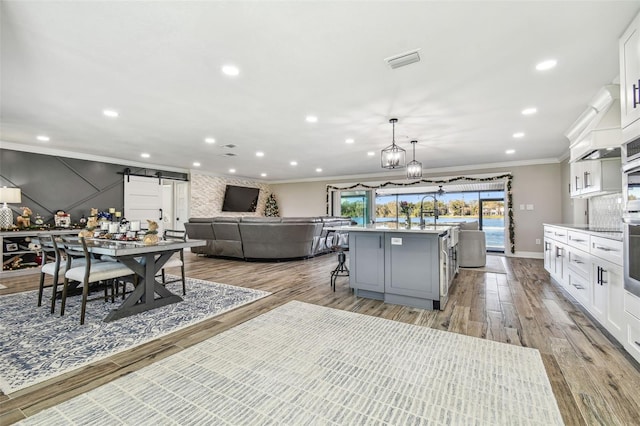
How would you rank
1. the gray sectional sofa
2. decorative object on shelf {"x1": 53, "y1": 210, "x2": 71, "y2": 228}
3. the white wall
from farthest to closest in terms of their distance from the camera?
the white wall < the gray sectional sofa < decorative object on shelf {"x1": 53, "y1": 210, "x2": 71, "y2": 228}

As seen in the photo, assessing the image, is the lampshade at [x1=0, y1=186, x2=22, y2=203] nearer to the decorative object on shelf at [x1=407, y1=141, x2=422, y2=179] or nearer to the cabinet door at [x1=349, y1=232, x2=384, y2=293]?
the cabinet door at [x1=349, y1=232, x2=384, y2=293]

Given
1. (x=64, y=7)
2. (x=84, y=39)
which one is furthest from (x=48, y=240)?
(x=64, y=7)

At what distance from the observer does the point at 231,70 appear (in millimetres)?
2654

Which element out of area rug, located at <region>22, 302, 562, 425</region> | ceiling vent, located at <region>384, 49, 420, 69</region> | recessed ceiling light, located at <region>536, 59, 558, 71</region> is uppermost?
recessed ceiling light, located at <region>536, 59, 558, 71</region>

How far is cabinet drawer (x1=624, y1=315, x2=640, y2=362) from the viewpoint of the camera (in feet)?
6.24

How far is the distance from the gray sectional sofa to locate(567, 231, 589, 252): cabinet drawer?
376 centimetres

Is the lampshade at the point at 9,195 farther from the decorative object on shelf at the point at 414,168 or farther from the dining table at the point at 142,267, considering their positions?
the decorative object on shelf at the point at 414,168

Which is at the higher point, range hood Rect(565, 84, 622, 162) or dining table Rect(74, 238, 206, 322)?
range hood Rect(565, 84, 622, 162)

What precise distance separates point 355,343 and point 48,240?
3.60 meters

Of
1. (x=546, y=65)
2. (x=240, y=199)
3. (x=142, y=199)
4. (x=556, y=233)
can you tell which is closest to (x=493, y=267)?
(x=556, y=233)

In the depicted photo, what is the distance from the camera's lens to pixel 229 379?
1767 mm

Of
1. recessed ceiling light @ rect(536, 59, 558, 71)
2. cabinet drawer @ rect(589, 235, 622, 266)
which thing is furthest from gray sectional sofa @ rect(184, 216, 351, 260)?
recessed ceiling light @ rect(536, 59, 558, 71)

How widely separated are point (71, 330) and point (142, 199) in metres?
5.71

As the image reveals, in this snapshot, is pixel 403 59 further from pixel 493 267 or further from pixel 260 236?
pixel 493 267
